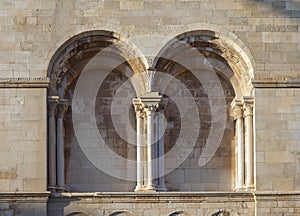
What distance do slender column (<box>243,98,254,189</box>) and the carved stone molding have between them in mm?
361

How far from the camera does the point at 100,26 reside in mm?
18781

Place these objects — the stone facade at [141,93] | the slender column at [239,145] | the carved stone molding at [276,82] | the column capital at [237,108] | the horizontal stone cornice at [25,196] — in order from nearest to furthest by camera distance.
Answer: the horizontal stone cornice at [25,196], the stone facade at [141,93], the carved stone molding at [276,82], the slender column at [239,145], the column capital at [237,108]

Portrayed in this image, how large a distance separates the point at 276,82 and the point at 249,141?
1.15 metres

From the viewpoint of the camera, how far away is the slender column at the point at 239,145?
1900 cm

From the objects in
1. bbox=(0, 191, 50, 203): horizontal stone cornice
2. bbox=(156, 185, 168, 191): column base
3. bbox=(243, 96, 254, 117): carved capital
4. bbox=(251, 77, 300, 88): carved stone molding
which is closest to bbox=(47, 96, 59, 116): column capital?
bbox=(0, 191, 50, 203): horizontal stone cornice

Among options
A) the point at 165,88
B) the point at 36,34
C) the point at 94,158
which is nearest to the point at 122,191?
the point at 94,158

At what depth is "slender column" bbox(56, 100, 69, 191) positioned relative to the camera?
61.6 ft

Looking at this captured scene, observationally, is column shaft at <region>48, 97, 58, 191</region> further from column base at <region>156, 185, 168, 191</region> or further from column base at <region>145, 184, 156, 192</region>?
column base at <region>156, 185, 168, 191</region>

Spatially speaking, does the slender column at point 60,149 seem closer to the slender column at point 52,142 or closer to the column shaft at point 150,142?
the slender column at point 52,142

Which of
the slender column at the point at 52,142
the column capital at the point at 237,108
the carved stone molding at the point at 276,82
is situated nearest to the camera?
the slender column at the point at 52,142

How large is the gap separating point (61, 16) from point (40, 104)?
1.63m

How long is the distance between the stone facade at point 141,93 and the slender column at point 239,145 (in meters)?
0.03

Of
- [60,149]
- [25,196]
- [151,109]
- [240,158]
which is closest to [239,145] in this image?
[240,158]

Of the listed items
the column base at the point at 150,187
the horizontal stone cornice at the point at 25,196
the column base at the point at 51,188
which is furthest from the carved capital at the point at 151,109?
the horizontal stone cornice at the point at 25,196
